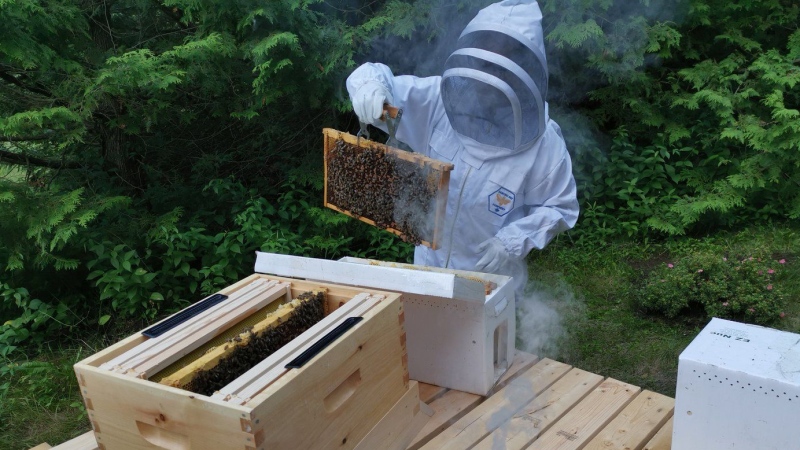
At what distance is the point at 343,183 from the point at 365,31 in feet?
6.66

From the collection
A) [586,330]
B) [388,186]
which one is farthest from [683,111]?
[388,186]

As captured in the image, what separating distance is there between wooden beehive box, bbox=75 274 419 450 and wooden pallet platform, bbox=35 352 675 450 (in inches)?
9.5

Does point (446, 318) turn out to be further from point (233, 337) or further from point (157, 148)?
point (157, 148)

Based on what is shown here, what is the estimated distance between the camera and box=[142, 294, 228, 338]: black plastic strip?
1897mm

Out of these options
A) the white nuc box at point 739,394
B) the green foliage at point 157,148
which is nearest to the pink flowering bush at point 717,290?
the green foliage at point 157,148

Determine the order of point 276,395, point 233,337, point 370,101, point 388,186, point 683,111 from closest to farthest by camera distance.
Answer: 1. point 276,395
2. point 233,337
3. point 370,101
4. point 388,186
5. point 683,111

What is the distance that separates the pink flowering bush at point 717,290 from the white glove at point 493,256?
217 centimetres

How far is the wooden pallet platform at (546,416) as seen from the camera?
2.11 metres

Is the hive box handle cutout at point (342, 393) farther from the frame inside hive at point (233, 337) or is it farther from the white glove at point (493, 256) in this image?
the white glove at point (493, 256)

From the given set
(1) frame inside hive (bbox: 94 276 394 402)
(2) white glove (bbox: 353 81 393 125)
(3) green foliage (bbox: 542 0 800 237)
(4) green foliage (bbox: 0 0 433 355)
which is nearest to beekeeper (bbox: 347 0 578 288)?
(2) white glove (bbox: 353 81 393 125)

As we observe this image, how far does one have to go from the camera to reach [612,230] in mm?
5867

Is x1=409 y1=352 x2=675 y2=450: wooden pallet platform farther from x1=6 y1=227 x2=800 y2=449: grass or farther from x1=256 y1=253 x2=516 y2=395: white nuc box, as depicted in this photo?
x1=6 y1=227 x2=800 y2=449: grass

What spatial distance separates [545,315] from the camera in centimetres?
420

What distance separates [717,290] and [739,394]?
288 centimetres
